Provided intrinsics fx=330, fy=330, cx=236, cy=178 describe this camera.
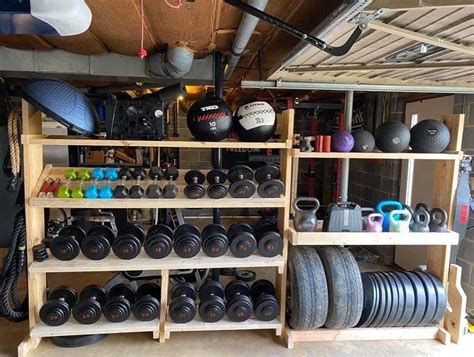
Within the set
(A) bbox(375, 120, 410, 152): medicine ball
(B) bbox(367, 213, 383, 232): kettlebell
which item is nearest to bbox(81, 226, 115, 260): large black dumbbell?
(B) bbox(367, 213, 383, 232): kettlebell

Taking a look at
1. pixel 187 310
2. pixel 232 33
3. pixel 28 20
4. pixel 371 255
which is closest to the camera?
pixel 28 20

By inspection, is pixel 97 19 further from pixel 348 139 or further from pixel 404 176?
pixel 404 176

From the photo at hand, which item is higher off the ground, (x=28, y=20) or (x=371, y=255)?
(x=28, y=20)

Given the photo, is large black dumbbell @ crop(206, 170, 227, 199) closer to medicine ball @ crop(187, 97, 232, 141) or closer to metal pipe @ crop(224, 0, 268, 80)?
medicine ball @ crop(187, 97, 232, 141)

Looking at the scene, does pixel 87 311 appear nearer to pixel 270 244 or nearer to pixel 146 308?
pixel 146 308

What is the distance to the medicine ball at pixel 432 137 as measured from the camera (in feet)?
8.28

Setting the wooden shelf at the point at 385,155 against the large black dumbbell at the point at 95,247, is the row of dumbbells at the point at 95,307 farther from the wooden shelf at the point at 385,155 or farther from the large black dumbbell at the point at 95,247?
the wooden shelf at the point at 385,155

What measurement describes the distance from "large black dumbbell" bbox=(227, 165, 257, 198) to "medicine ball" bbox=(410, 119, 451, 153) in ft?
4.41

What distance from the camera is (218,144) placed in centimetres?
241

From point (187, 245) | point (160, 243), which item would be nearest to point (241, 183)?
point (187, 245)

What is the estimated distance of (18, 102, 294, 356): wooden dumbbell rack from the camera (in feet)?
7.53

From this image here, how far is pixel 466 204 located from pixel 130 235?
9.05ft

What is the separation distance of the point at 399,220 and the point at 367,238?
1.10 ft

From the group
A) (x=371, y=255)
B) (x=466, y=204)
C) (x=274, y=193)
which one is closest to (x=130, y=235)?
(x=274, y=193)
